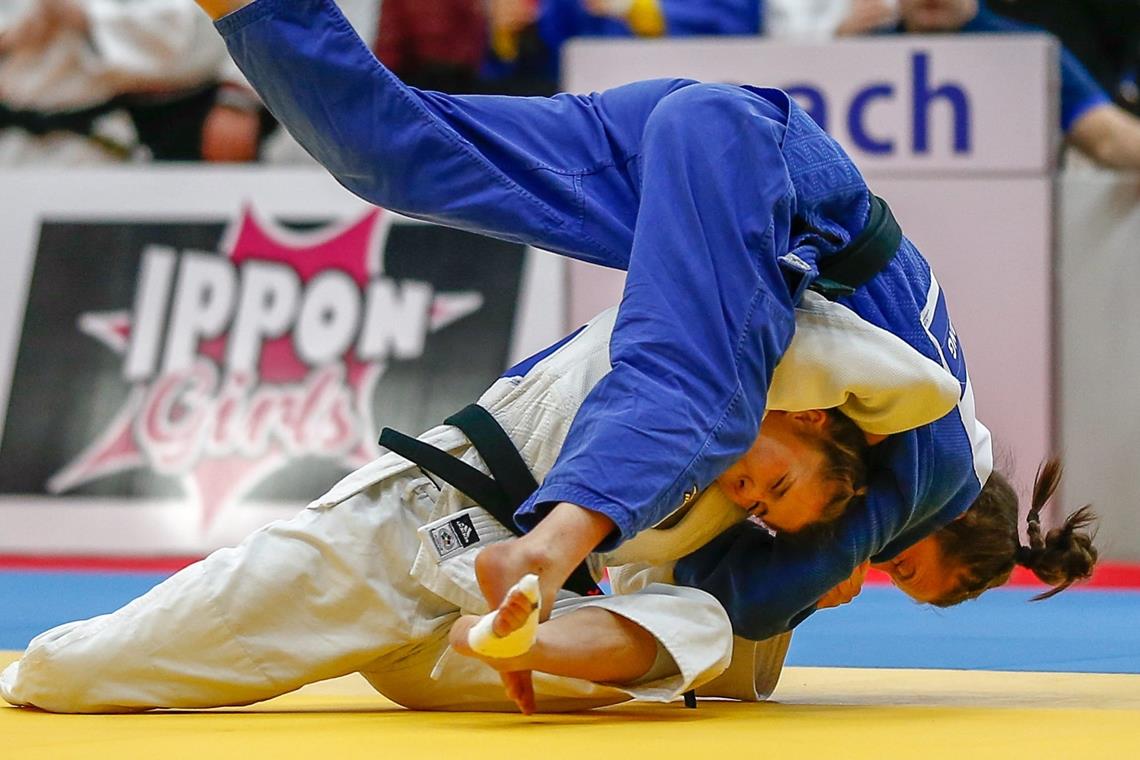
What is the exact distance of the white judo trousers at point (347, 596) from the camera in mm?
2154

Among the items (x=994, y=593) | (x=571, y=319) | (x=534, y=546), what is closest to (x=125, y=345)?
(x=571, y=319)

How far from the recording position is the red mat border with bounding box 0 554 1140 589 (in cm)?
469

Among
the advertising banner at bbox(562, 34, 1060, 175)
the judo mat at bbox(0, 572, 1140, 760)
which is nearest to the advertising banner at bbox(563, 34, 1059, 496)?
the advertising banner at bbox(562, 34, 1060, 175)

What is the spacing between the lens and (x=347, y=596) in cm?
218

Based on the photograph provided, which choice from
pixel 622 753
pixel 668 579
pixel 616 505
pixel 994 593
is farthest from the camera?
pixel 994 593

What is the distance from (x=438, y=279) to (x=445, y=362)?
0.26 meters

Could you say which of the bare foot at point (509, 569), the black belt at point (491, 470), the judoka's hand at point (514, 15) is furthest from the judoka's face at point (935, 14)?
the bare foot at point (509, 569)

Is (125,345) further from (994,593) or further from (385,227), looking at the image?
(994,593)

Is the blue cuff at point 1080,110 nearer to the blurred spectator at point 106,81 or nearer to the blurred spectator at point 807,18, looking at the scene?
the blurred spectator at point 807,18

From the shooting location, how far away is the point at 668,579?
7.55 feet

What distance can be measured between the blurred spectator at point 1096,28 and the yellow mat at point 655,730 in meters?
3.73

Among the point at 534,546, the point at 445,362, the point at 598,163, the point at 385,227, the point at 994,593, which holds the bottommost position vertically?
the point at 994,593

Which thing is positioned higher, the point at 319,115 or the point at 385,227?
the point at 319,115

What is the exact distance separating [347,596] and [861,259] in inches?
32.2
